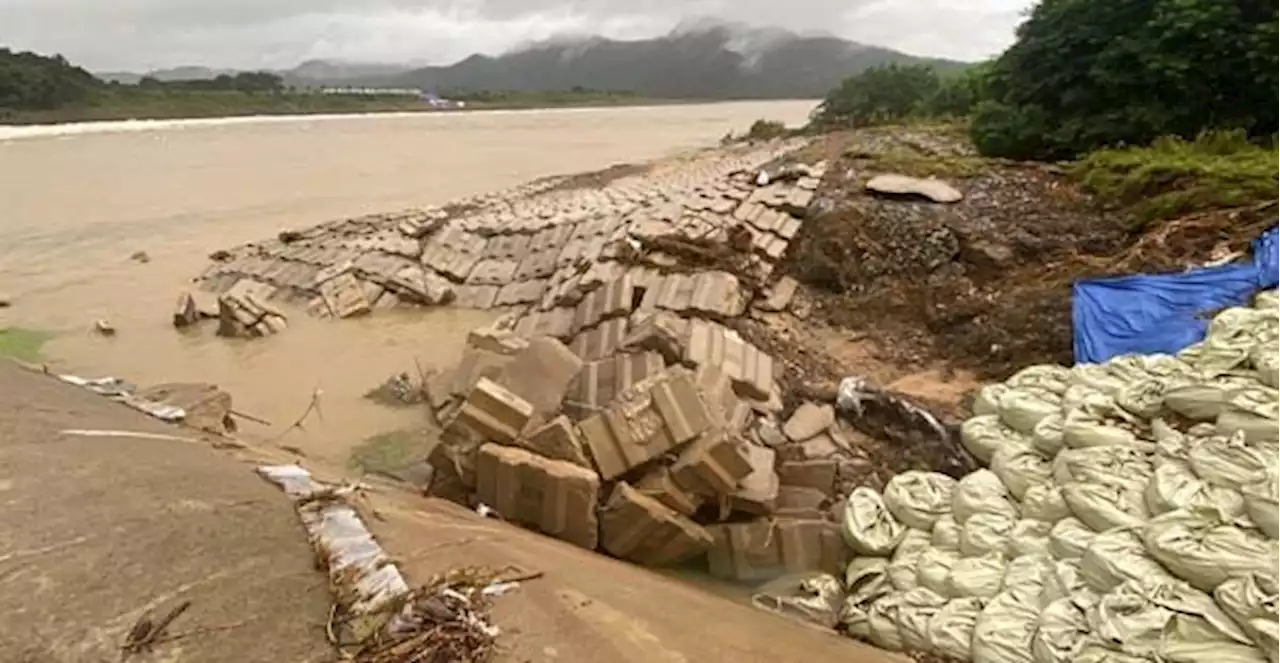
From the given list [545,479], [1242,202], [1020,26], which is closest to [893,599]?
[545,479]

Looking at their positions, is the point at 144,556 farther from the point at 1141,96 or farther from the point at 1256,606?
the point at 1141,96

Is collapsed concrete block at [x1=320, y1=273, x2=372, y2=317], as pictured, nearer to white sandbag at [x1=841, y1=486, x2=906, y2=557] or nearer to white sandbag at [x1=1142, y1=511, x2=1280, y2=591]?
white sandbag at [x1=841, y1=486, x2=906, y2=557]

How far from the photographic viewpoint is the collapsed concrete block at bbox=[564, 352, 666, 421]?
225 inches

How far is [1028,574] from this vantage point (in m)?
Result: 3.85

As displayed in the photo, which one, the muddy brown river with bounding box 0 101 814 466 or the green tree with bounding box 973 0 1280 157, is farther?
the green tree with bounding box 973 0 1280 157

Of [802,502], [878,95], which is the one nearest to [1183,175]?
[802,502]

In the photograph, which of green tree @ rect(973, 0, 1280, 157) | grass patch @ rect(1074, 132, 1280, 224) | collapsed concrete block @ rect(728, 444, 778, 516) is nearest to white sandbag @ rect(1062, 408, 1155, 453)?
collapsed concrete block @ rect(728, 444, 778, 516)

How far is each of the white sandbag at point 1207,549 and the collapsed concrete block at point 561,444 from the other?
7.79 ft

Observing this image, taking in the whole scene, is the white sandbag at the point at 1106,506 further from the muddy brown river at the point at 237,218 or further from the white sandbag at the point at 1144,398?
the muddy brown river at the point at 237,218

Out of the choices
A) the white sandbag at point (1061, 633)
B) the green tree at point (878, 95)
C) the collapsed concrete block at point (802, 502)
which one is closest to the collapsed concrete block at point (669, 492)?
the collapsed concrete block at point (802, 502)

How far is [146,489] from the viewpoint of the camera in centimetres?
417

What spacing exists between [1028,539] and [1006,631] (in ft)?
1.76

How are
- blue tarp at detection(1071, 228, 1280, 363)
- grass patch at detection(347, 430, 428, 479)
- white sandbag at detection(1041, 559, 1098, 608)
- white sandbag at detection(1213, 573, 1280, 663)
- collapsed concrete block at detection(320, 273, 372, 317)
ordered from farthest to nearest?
collapsed concrete block at detection(320, 273, 372, 317)
grass patch at detection(347, 430, 428, 479)
blue tarp at detection(1071, 228, 1280, 363)
white sandbag at detection(1041, 559, 1098, 608)
white sandbag at detection(1213, 573, 1280, 663)

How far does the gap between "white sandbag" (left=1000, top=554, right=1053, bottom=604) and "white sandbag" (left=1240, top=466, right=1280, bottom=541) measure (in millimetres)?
681
